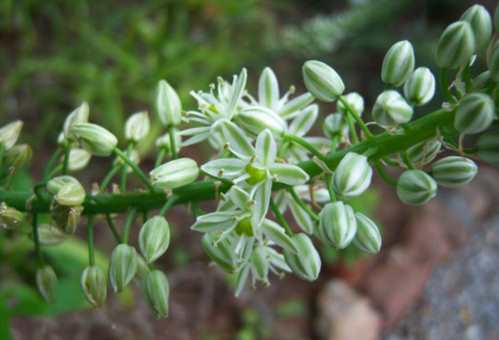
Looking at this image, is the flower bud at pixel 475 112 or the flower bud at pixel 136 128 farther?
the flower bud at pixel 136 128

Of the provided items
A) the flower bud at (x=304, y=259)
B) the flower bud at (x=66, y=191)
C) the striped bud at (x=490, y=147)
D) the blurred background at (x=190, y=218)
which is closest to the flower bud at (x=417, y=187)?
the striped bud at (x=490, y=147)

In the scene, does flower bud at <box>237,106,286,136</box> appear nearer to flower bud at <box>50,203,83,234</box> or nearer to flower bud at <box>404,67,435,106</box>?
flower bud at <box>404,67,435,106</box>

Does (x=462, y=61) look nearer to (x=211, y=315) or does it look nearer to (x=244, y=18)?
(x=211, y=315)

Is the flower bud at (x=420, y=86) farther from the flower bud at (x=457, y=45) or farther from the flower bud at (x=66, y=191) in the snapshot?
the flower bud at (x=66, y=191)

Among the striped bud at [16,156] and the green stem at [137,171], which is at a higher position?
the striped bud at [16,156]

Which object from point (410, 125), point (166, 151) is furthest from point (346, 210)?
point (166, 151)

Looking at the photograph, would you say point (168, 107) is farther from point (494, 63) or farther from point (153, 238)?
point (494, 63)

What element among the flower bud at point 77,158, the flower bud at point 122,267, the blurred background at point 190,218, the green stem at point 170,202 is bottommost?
the blurred background at point 190,218

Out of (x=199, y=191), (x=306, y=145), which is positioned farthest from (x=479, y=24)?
(x=199, y=191)
